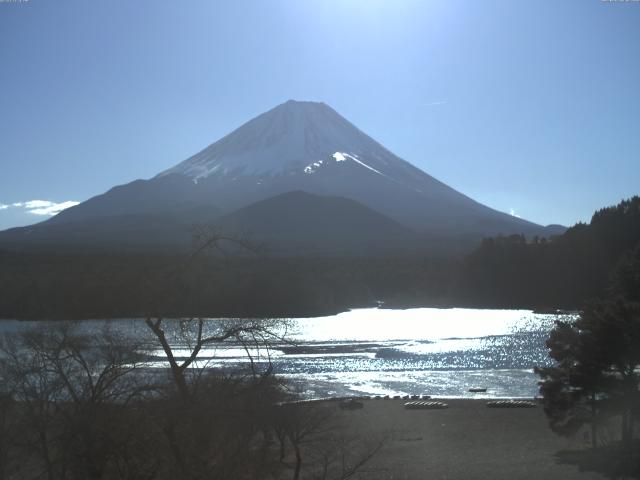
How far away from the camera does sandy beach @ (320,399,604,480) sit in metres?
11.5

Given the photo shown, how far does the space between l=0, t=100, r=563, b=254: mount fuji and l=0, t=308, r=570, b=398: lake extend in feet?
75.2

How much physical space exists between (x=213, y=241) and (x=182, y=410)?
1.09 metres

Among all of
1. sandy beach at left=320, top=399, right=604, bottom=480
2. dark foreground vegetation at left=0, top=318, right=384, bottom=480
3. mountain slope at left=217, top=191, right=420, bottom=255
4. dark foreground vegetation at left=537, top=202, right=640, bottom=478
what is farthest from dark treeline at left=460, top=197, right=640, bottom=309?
dark foreground vegetation at left=0, top=318, right=384, bottom=480

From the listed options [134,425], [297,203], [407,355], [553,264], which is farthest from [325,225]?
[134,425]

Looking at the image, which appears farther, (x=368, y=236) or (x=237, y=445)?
(x=368, y=236)

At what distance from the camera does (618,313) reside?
470 inches

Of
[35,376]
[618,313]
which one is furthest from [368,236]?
[35,376]

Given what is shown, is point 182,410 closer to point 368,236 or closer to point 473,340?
point 473,340

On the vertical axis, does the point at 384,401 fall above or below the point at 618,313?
below

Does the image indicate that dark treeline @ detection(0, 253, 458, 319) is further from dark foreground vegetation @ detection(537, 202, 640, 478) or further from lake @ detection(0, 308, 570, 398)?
dark foreground vegetation @ detection(537, 202, 640, 478)

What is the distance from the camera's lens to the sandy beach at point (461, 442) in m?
11.5

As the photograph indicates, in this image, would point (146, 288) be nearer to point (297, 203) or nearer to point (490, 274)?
point (490, 274)

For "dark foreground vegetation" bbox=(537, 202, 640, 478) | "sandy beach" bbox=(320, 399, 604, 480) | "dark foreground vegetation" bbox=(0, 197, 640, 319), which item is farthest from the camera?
"dark foreground vegetation" bbox=(0, 197, 640, 319)

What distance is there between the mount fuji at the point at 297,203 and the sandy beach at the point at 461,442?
4086 centimetres
